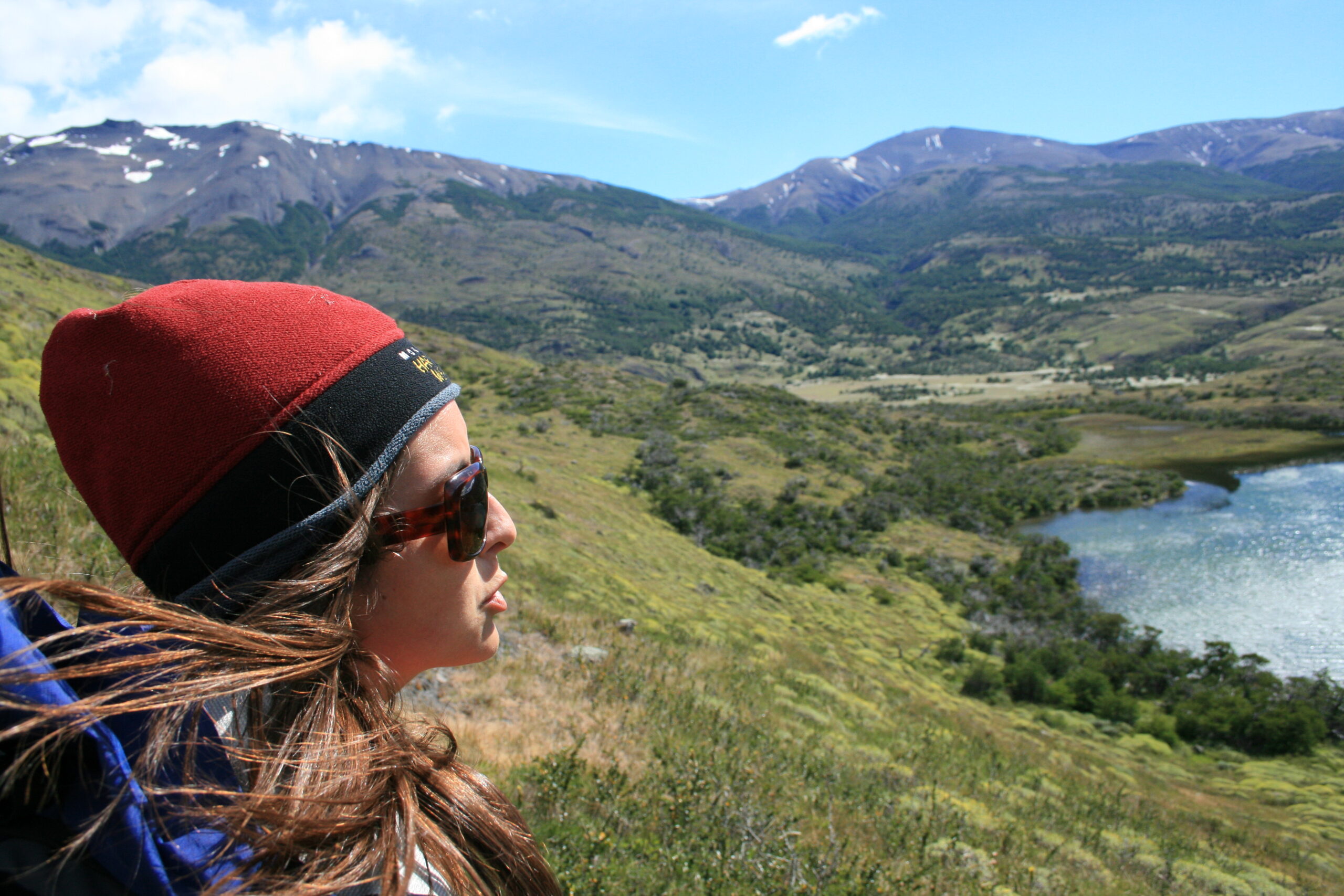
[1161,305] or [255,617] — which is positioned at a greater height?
[1161,305]

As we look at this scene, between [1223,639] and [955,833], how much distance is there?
18.8m

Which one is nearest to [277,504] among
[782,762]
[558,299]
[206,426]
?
[206,426]

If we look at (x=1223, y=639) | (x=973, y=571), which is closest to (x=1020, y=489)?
(x=973, y=571)

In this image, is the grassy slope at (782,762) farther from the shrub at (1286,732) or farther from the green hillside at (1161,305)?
the green hillside at (1161,305)

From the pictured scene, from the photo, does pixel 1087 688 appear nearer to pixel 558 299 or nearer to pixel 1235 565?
pixel 1235 565

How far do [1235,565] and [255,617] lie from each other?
3053 cm

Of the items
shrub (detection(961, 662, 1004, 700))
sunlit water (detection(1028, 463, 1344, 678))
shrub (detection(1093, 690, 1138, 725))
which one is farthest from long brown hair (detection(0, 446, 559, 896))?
sunlit water (detection(1028, 463, 1344, 678))

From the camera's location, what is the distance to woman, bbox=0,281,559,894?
732 millimetres

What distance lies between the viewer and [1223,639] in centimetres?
1877

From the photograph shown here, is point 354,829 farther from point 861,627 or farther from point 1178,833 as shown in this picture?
point 861,627

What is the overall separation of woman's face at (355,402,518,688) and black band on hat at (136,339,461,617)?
0.08m

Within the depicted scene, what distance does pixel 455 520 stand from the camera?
4.12ft

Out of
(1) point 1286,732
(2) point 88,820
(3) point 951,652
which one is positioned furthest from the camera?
(3) point 951,652

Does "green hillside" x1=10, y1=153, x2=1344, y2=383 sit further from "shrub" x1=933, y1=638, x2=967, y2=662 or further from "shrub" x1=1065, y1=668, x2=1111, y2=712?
"shrub" x1=933, y1=638, x2=967, y2=662
